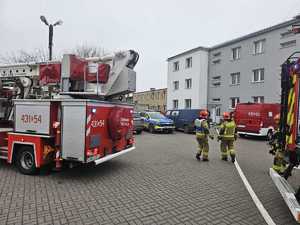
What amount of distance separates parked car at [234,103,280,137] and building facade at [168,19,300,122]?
24.3 feet

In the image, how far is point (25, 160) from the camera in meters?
6.35

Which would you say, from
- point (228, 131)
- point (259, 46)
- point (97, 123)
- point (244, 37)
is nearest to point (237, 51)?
point (244, 37)

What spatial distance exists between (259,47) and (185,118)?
41.4 feet

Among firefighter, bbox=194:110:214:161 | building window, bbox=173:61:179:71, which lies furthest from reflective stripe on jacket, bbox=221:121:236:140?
building window, bbox=173:61:179:71

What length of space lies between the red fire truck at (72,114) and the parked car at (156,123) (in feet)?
36.3

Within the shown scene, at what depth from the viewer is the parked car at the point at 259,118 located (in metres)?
15.7

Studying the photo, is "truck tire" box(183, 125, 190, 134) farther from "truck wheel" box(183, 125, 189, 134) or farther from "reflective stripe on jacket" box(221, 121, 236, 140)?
"reflective stripe on jacket" box(221, 121, 236, 140)

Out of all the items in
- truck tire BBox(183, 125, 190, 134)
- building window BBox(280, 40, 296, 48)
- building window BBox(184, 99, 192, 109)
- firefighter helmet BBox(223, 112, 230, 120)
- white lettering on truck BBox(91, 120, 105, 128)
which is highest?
building window BBox(280, 40, 296, 48)

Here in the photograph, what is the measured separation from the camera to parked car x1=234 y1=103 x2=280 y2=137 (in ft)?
51.6

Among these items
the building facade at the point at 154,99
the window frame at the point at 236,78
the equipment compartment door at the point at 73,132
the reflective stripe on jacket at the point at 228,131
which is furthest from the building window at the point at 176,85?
the equipment compartment door at the point at 73,132

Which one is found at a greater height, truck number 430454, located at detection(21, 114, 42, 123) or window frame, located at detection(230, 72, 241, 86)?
window frame, located at detection(230, 72, 241, 86)

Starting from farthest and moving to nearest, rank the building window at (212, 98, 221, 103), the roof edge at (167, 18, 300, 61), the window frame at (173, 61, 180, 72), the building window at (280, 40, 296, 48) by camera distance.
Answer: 1. the window frame at (173, 61, 180, 72)
2. the building window at (212, 98, 221, 103)
3. the roof edge at (167, 18, 300, 61)
4. the building window at (280, 40, 296, 48)

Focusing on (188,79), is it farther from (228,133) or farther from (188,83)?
(228,133)

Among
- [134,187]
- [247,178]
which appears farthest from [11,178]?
[247,178]
